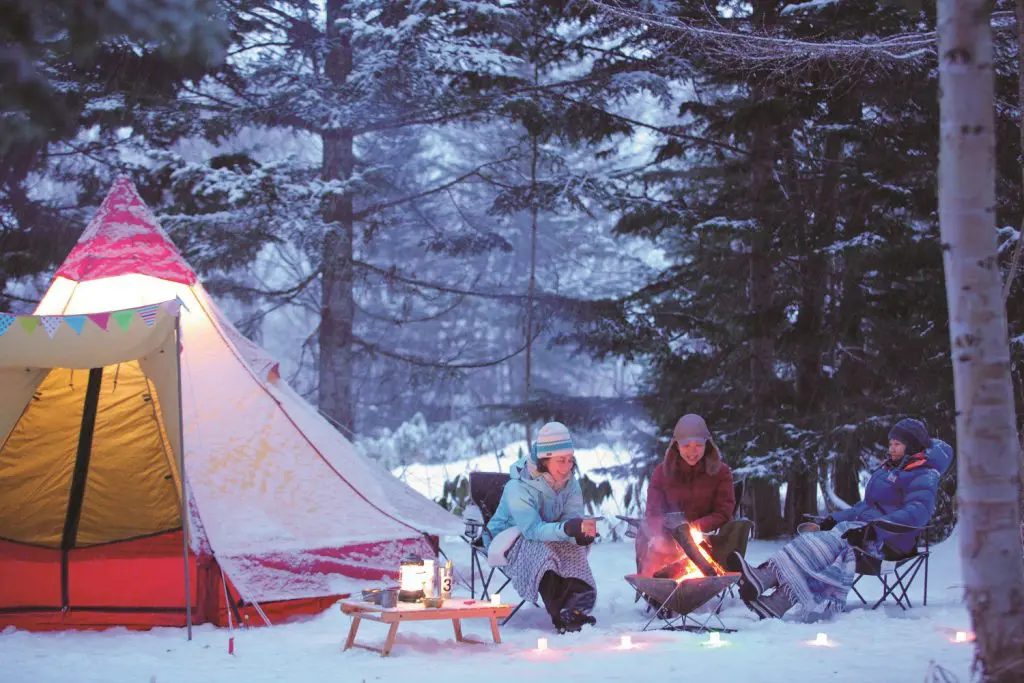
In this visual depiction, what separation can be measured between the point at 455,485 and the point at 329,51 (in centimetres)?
386

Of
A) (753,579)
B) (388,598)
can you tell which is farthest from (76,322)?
(753,579)

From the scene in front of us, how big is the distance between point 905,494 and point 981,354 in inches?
119

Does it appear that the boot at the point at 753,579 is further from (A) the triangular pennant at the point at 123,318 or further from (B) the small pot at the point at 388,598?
(A) the triangular pennant at the point at 123,318

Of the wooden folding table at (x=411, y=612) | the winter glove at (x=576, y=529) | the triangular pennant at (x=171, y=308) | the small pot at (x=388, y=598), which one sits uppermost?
the triangular pennant at (x=171, y=308)

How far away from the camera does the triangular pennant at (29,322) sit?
523 cm

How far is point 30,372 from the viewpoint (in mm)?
5613

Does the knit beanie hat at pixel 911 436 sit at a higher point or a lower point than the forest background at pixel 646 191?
lower

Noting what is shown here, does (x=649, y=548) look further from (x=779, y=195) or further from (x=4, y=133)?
(x=779, y=195)

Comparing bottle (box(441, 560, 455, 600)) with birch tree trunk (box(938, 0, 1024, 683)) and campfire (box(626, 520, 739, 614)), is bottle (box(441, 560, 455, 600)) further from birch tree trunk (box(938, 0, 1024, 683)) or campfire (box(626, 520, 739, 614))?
birch tree trunk (box(938, 0, 1024, 683))

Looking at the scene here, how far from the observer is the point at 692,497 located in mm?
5836

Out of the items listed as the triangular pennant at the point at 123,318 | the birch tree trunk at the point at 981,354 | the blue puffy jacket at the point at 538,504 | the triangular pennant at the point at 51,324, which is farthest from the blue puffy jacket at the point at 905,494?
the triangular pennant at the point at 51,324

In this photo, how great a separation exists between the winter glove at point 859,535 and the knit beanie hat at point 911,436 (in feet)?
1.68

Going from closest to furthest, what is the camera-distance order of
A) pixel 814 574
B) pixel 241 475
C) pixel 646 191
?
pixel 814 574 < pixel 241 475 < pixel 646 191

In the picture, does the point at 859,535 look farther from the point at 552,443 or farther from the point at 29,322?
the point at 29,322
